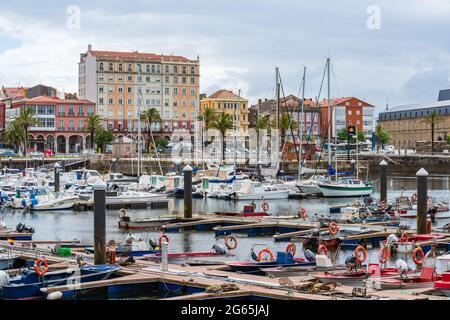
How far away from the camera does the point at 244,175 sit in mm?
108438

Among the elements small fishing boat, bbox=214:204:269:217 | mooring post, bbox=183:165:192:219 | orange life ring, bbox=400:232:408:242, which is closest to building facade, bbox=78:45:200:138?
small fishing boat, bbox=214:204:269:217

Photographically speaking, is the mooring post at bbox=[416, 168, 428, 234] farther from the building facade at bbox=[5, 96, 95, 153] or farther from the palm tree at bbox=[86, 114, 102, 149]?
the building facade at bbox=[5, 96, 95, 153]

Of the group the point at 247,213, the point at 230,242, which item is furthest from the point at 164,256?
the point at 247,213

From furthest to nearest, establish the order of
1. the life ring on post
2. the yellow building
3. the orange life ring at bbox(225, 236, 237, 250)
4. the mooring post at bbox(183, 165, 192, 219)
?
the yellow building < the mooring post at bbox(183, 165, 192, 219) < the orange life ring at bbox(225, 236, 237, 250) < the life ring on post

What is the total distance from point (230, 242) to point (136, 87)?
12173 cm

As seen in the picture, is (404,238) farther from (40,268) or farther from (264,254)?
(40,268)

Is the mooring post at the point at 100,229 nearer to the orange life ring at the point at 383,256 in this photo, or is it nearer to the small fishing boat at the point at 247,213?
the orange life ring at the point at 383,256

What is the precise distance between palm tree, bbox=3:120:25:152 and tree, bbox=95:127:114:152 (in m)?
12.7

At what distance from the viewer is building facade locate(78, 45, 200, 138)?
547 feet

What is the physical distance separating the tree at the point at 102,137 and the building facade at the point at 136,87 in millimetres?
6506

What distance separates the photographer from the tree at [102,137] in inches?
6068

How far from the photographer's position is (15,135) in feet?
483
